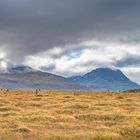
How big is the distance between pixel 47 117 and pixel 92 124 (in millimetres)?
4200

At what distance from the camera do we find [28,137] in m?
27.8

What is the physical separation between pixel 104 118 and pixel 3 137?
13.6m

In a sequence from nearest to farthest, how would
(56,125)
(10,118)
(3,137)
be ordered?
1. (3,137)
2. (56,125)
3. (10,118)

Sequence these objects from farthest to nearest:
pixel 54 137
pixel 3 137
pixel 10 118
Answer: pixel 10 118 < pixel 54 137 < pixel 3 137

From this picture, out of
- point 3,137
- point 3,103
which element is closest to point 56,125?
point 3,137

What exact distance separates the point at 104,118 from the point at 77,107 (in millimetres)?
9641

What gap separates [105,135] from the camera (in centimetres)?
2720

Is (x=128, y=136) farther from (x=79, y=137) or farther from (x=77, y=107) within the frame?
(x=77, y=107)

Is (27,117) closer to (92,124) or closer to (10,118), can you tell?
(10,118)

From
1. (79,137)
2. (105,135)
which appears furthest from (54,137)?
(105,135)

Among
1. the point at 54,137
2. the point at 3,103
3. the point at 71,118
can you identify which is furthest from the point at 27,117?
the point at 3,103

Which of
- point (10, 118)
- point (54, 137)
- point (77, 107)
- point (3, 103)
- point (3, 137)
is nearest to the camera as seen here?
point (3, 137)

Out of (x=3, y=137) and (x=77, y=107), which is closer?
(x=3, y=137)

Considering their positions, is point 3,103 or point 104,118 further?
point 3,103
